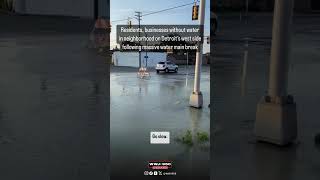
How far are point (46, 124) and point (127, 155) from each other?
4029 millimetres

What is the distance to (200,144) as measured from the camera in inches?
122

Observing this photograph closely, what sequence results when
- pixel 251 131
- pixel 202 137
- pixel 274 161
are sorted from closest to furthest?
1. pixel 202 137
2. pixel 274 161
3. pixel 251 131

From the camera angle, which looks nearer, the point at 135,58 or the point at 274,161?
the point at 135,58

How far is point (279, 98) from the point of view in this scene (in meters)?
5.57

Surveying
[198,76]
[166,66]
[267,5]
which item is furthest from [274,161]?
[267,5]

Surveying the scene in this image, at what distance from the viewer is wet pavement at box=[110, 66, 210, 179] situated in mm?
3053

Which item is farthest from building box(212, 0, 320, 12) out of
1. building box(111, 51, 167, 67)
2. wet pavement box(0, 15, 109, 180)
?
building box(111, 51, 167, 67)

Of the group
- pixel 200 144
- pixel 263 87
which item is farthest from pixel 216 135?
pixel 263 87

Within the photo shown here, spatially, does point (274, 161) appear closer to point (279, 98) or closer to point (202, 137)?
point (279, 98)

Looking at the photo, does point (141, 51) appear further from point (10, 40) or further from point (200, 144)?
point (10, 40)

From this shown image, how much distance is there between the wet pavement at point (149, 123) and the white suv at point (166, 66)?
0.19 feet

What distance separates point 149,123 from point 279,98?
284cm

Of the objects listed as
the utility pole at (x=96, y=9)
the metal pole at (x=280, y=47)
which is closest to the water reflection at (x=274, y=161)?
the metal pole at (x=280, y=47)

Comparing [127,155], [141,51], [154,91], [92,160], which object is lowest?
[92,160]
